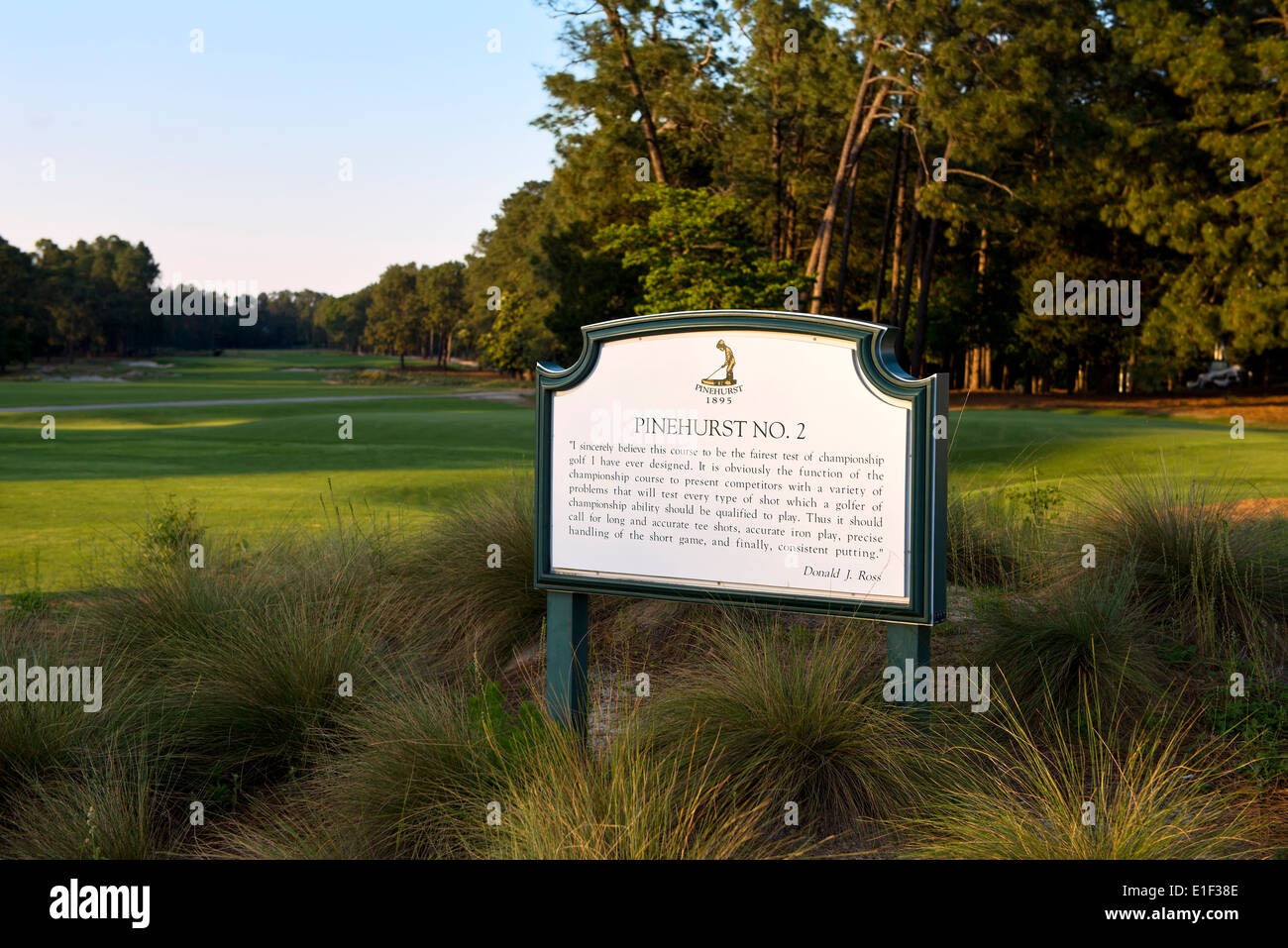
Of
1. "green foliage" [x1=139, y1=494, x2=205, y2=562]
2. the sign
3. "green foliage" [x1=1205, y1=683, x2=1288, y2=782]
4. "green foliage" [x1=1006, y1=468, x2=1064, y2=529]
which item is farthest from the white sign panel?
"green foliage" [x1=139, y1=494, x2=205, y2=562]

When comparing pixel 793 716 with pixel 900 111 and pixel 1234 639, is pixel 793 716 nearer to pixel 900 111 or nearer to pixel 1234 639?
pixel 1234 639

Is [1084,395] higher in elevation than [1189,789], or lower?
higher

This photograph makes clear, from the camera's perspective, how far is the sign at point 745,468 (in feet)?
17.0

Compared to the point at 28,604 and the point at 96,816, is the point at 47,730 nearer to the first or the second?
the point at 96,816

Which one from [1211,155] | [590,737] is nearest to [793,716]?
[590,737]

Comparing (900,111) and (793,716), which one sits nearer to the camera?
(793,716)

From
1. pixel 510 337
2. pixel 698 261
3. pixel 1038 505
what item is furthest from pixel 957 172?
pixel 510 337

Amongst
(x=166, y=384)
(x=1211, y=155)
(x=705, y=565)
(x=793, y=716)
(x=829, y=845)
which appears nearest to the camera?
(x=829, y=845)

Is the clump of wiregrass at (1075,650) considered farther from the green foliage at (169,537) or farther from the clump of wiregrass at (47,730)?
the green foliage at (169,537)

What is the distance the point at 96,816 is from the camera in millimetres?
4695

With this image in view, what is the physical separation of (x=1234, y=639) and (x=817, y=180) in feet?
144

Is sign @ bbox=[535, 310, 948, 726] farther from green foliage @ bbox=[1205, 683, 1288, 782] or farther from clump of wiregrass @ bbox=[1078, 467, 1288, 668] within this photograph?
clump of wiregrass @ bbox=[1078, 467, 1288, 668]

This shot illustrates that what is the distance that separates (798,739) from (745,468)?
1.31m

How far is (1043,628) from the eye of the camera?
6.02 m
